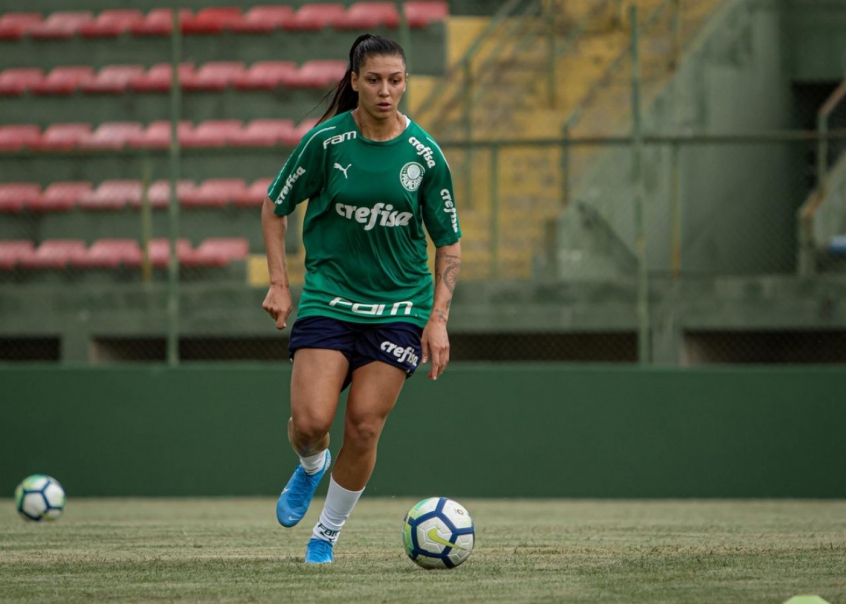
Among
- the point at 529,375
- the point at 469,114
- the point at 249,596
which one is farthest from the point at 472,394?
the point at 249,596

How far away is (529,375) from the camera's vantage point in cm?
1168

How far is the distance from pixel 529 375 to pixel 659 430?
3.72 feet

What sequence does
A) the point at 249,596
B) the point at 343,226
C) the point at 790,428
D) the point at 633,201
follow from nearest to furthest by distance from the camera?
the point at 249,596, the point at 343,226, the point at 790,428, the point at 633,201

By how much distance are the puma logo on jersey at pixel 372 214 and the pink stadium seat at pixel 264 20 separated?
10.6 meters

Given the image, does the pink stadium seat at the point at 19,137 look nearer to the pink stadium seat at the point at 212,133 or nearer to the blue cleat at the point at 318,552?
the pink stadium seat at the point at 212,133

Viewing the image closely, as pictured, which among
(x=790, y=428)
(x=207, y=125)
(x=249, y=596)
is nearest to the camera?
(x=249, y=596)

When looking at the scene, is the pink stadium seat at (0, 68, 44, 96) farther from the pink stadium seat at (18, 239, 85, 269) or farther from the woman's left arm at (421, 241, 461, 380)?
the woman's left arm at (421, 241, 461, 380)

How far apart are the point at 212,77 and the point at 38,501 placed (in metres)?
7.52

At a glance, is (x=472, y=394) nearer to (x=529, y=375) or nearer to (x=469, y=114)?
(x=529, y=375)

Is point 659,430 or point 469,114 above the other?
point 469,114

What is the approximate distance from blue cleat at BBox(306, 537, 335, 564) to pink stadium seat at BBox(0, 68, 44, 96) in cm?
1127

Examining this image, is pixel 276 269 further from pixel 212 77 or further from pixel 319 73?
pixel 212 77

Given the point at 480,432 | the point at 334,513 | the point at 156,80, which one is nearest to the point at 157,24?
the point at 156,80

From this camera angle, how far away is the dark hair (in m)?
5.61
